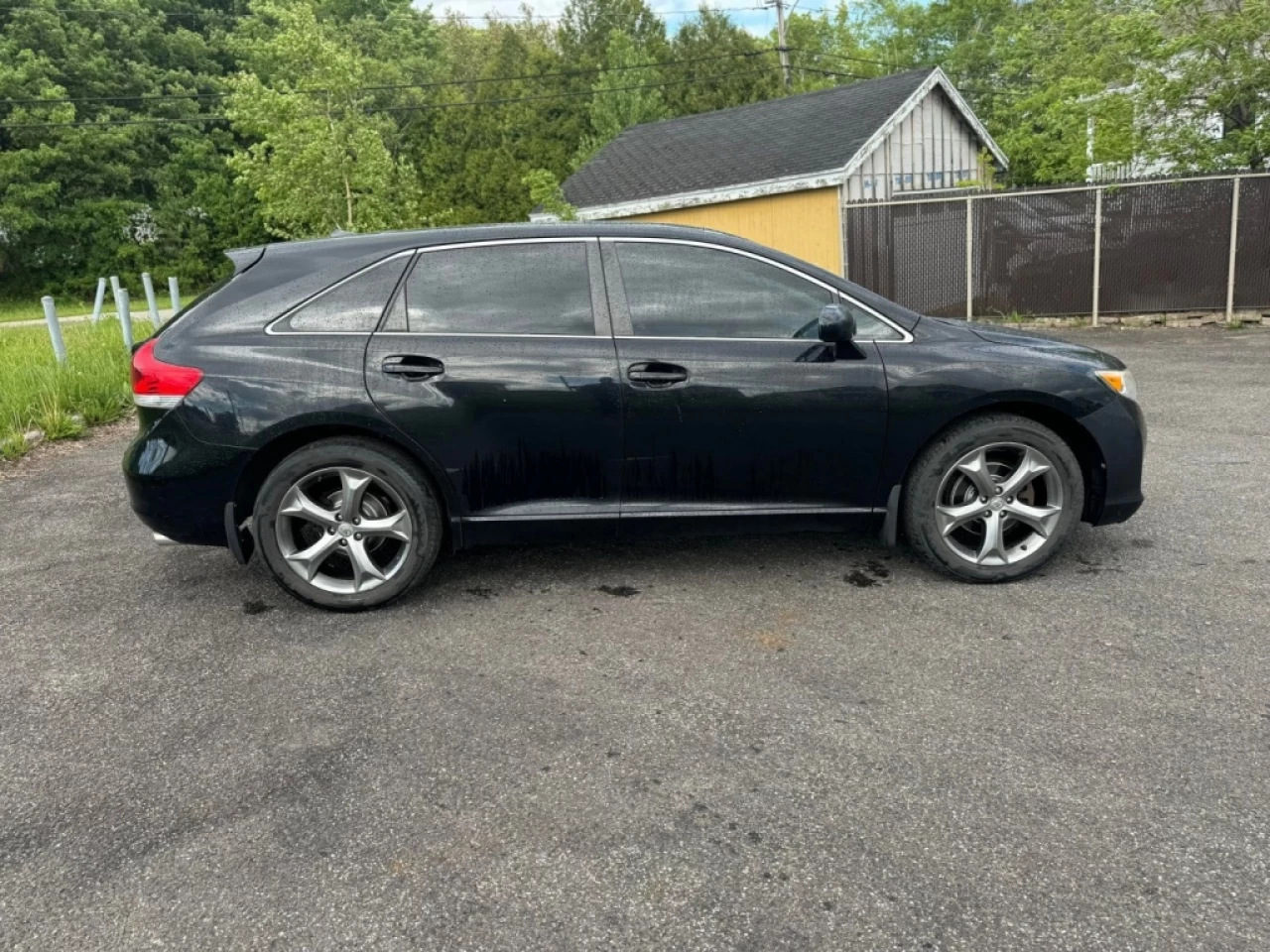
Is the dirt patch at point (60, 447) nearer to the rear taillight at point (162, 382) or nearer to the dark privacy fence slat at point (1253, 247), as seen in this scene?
the rear taillight at point (162, 382)

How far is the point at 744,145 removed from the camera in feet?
69.9

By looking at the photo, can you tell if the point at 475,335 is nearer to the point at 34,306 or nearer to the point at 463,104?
the point at 463,104

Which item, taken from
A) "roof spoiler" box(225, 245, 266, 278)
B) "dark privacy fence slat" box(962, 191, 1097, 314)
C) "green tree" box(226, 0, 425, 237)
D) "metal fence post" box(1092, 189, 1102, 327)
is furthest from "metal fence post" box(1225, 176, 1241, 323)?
"green tree" box(226, 0, 425, 237)


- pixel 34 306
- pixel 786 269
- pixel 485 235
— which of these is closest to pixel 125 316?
pixel 485 235

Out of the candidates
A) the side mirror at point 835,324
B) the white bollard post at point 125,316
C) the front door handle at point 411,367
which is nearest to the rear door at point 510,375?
the front door handle at point 411,367

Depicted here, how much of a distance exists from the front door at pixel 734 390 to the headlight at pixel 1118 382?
100 cm

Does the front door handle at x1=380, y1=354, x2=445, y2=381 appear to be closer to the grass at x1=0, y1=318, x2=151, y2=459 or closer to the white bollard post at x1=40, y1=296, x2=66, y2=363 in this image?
the grass at x1=0, y1=318, x2=151, y2=459

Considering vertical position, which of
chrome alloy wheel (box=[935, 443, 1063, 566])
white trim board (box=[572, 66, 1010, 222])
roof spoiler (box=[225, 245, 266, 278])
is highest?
white trim board (box=[572, 66, 1010, 222])

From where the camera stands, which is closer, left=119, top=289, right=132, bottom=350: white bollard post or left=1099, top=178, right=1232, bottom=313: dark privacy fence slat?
left=119, top=289, right=132, bottom=350: white bollard post

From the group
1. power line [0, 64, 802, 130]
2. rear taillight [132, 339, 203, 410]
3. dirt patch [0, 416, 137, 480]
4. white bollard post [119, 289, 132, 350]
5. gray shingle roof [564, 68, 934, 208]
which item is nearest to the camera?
rear taillight [132, 339, 203, 410]

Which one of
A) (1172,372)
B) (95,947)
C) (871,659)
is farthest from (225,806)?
(1172,372)

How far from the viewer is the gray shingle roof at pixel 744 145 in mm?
19359

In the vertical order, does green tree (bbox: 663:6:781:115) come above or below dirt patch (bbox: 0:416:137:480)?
above

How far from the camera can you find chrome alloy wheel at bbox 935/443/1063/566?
14.4ft
